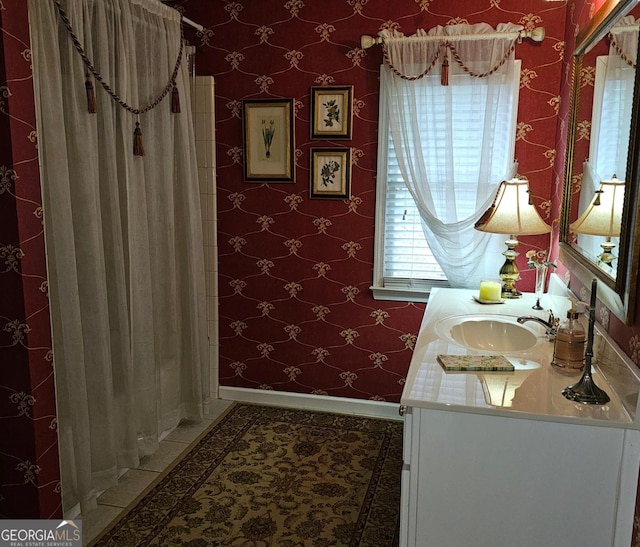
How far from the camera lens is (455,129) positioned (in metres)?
3.04

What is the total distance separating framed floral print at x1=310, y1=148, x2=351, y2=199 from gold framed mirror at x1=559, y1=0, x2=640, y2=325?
1198 mm

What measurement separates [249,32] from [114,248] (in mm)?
1555

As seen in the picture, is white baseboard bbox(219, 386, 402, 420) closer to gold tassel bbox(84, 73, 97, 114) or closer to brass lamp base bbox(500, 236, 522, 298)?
brass lamp base bbox(500, 236, 522, 298)

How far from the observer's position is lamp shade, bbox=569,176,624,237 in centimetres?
168

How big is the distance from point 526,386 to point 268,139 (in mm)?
2211

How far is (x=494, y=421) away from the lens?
1.51 metres

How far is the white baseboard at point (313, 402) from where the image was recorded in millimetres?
3438

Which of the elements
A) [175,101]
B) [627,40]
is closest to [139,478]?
[175,101]

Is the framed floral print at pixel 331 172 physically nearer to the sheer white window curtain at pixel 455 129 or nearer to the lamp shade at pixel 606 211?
the sheer white window curtain at pixel 455 129

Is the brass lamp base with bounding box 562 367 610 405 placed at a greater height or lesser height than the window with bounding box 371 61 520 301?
lesser

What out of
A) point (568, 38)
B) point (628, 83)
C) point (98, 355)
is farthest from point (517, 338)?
point (98, 355)

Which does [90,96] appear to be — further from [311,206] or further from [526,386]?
[526,386]

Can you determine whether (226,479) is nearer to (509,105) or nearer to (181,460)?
(181,460)

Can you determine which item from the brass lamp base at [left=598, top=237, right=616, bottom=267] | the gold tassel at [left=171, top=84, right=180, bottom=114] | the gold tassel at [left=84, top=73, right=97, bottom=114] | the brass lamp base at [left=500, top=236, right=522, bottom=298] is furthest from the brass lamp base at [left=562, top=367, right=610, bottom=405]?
the gold tassel at [left=171, top=84, right=180, bottom=114]
